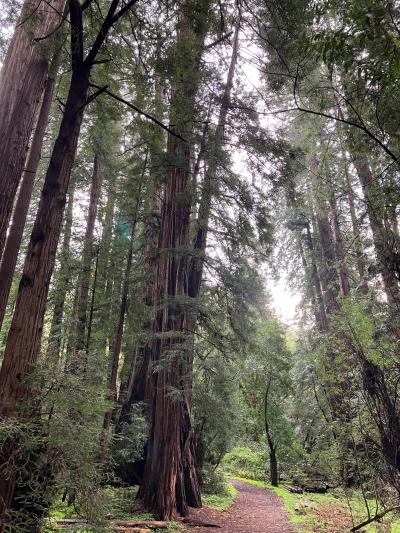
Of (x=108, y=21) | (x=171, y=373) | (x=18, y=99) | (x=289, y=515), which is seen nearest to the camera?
(x=108, y=21)

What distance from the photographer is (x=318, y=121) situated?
9508mm

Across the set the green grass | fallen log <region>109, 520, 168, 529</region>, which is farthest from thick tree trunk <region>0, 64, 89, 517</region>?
the green grass

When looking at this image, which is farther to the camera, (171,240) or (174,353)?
(171,240)

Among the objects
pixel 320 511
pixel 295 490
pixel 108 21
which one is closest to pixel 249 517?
pixel 320 511

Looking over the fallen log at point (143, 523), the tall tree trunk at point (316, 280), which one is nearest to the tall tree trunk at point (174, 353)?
the fallen log at point (143, 523)

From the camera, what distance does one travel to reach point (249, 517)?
8.16 meters

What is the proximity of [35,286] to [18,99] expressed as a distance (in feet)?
9.95

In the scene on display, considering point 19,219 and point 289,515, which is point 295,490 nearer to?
point 289,515

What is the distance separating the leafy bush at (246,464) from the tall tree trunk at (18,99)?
53.0ft

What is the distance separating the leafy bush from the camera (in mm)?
16828

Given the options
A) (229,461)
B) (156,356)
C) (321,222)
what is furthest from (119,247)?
(229,461)

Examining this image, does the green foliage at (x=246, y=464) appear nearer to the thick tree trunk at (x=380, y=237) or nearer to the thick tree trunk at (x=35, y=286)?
the thick tree trunk at (x=380, y=237)

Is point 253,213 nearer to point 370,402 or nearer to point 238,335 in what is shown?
point 238,335

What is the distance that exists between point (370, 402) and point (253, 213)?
14.9 feet
